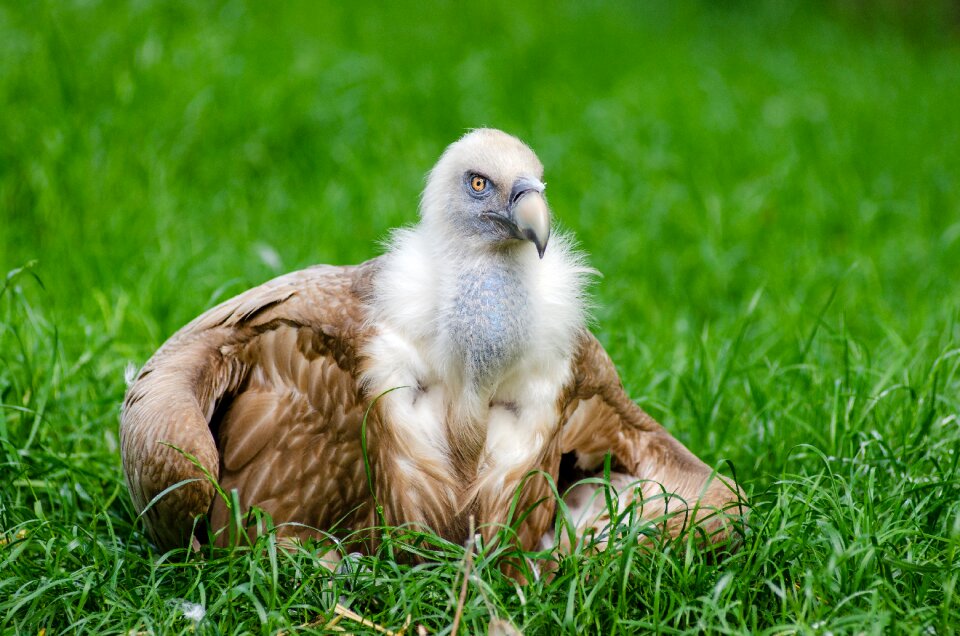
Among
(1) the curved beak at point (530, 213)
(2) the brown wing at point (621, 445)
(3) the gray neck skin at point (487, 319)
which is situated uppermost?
(1) the curved beak at point (530, 213)

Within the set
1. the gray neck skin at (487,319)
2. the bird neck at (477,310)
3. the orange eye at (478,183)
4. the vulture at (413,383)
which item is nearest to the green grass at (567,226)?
the vulture at (413,383)

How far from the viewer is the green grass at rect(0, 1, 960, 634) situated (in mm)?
3010

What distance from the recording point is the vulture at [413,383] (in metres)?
3.17

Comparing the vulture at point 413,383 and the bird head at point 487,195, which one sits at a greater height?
the bird head at point 487,195

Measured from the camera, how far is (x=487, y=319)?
3121mm

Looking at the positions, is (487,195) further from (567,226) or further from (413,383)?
(567,226)

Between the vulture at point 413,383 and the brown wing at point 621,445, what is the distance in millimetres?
34

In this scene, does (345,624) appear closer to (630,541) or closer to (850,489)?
(630,541)

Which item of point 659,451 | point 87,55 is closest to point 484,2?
point 87,55

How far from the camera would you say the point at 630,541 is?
2.96m

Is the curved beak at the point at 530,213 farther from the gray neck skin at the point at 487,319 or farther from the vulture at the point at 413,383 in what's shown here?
the gray neck skin at the point at 487,319

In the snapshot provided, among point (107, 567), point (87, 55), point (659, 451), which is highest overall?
point (87, 55)

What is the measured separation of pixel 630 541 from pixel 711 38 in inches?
383

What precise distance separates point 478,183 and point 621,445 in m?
0.93
